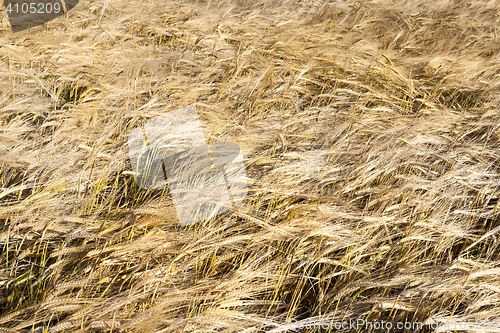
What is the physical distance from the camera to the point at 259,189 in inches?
50.3

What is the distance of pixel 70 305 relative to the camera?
937mm

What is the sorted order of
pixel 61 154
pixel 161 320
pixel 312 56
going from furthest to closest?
1. pixel 312 56
2. pixel 61 154
3. pixel 161 320

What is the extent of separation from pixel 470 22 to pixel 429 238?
7.35ft

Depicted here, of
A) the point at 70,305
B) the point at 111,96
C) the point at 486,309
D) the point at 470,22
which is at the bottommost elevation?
the point at 486,309

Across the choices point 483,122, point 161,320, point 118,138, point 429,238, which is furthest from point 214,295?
point 483,122

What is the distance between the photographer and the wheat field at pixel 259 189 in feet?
3.37

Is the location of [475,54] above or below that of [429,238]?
above

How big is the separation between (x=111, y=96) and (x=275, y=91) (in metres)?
0.84

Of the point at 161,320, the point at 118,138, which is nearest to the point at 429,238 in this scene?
the point at 161,320

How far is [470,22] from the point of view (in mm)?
2666

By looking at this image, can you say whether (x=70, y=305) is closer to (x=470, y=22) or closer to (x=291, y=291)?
(x=291, y=291)

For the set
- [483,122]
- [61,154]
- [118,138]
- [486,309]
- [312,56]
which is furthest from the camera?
[312,56]

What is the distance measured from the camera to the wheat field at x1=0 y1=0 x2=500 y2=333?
3.37ft

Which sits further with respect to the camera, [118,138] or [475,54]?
[475,54]
